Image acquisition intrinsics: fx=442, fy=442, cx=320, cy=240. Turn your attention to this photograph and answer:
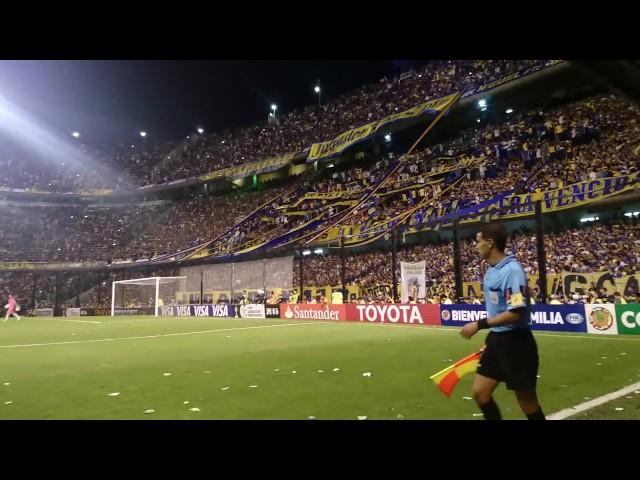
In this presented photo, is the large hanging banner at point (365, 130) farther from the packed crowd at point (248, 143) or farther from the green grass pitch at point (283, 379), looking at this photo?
the green grass pitch at point (283, 379)

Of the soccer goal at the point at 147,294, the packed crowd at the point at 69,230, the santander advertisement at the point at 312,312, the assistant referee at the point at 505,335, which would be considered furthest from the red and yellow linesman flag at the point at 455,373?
the packed crowd at the point at 69,230

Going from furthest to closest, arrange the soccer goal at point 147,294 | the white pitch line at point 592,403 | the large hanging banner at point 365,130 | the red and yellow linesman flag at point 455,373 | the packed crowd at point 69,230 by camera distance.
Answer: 1. the packed crowd at point 69,230
2. the soccer goal at point 147,294
3. the large hanging banner at point 365,130
4. the white pitch line at point 592,403
5. the red and yellow linesman flag at point 455,373

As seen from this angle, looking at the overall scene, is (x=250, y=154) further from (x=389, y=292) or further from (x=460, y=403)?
(x=460, y=403)

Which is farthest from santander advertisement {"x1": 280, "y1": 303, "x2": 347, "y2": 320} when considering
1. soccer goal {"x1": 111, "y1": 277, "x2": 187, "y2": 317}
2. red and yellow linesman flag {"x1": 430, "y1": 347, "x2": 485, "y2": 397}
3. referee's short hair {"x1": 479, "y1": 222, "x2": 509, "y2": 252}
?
referee's short hair {"x1": 479, "y1": 222, "x2": 509, "y2": 252}

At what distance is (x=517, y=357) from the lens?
379 centimetres

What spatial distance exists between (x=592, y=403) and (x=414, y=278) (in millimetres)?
14354

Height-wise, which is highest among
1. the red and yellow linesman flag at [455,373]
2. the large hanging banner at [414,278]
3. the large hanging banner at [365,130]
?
the large hanging banner at [365,130]

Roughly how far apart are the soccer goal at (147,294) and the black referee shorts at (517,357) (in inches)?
1445

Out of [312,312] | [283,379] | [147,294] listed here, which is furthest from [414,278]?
[147,294]

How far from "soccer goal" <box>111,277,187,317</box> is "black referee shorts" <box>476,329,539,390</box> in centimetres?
3670

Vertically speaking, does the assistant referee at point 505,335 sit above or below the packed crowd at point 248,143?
below

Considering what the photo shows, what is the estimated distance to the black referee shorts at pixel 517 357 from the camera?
12.3 ft

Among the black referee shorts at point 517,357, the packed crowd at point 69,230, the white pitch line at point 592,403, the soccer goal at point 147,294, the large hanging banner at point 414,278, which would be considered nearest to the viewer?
the black referee shorts at point 517,357
